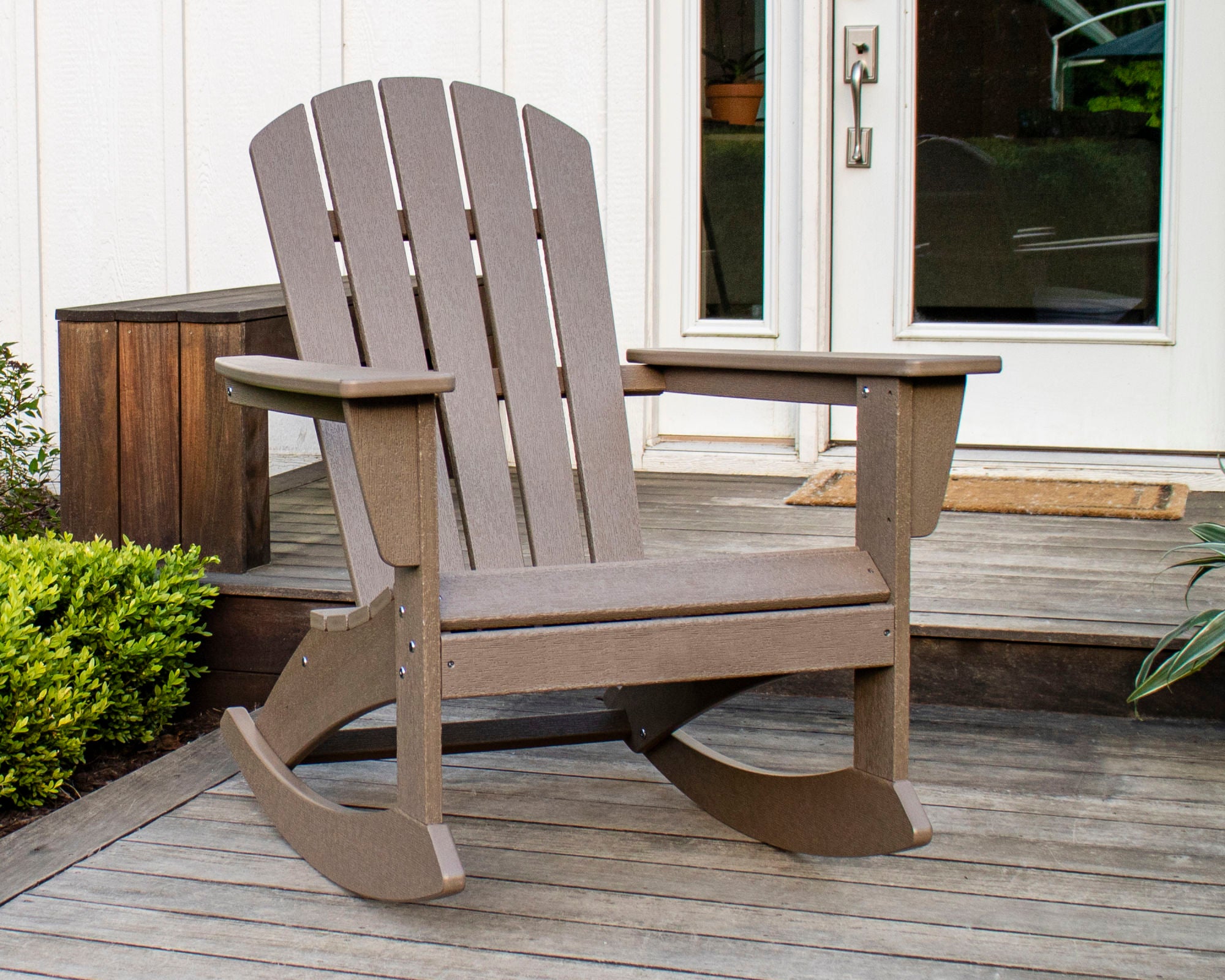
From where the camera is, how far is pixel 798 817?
168 cm

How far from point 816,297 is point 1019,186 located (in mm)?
546

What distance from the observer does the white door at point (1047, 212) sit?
3156 millimetres

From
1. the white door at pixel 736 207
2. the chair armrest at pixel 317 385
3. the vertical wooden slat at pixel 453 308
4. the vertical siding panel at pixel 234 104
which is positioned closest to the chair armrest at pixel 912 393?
the vertical wooden slat at pixel 453 308

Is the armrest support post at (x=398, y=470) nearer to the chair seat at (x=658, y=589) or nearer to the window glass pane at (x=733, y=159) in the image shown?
the chair seat at (x=658, y=589)

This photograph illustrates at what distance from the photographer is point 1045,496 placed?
302cm

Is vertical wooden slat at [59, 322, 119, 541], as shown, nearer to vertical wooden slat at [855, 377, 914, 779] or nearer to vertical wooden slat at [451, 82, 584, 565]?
vertical wooden slat at [451, 82, 584, 565]

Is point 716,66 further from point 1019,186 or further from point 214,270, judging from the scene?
point 214,270

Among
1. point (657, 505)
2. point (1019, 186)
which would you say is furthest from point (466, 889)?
point (1019, 186)

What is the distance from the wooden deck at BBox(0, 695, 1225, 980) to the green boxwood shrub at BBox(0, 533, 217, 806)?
31cm

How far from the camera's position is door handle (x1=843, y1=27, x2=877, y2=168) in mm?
3283

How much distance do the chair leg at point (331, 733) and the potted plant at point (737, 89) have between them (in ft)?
6.97

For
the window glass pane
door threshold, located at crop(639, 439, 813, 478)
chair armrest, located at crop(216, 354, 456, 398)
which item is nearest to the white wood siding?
the window glass pane

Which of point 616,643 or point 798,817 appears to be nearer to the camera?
point 616,643

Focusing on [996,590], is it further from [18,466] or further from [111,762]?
[18,466]
